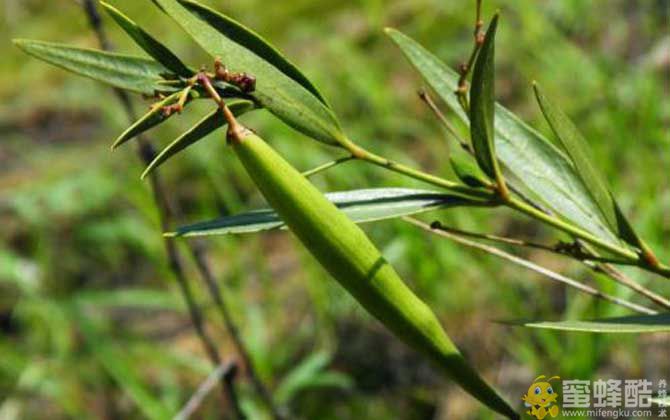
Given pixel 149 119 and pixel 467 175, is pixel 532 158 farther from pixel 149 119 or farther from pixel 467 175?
pixel 149 119

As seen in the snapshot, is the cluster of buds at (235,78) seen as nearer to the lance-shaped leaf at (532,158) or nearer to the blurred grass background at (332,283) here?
the lance-shaped leaf at (532,158)

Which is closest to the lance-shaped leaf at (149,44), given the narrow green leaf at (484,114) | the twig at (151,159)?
the narrow green leaf at (484,114)

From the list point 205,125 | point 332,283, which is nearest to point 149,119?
point 205,125

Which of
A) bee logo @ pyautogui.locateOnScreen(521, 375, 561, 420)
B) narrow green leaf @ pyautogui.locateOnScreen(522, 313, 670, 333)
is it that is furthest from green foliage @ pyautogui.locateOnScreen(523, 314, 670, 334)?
bee logo @ pyautogui.locateOnScreen(521, 375, 561, 420)

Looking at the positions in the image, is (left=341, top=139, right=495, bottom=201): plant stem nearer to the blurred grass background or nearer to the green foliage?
the green foliage

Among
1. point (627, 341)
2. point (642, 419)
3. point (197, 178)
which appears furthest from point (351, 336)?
point (197, 178)
